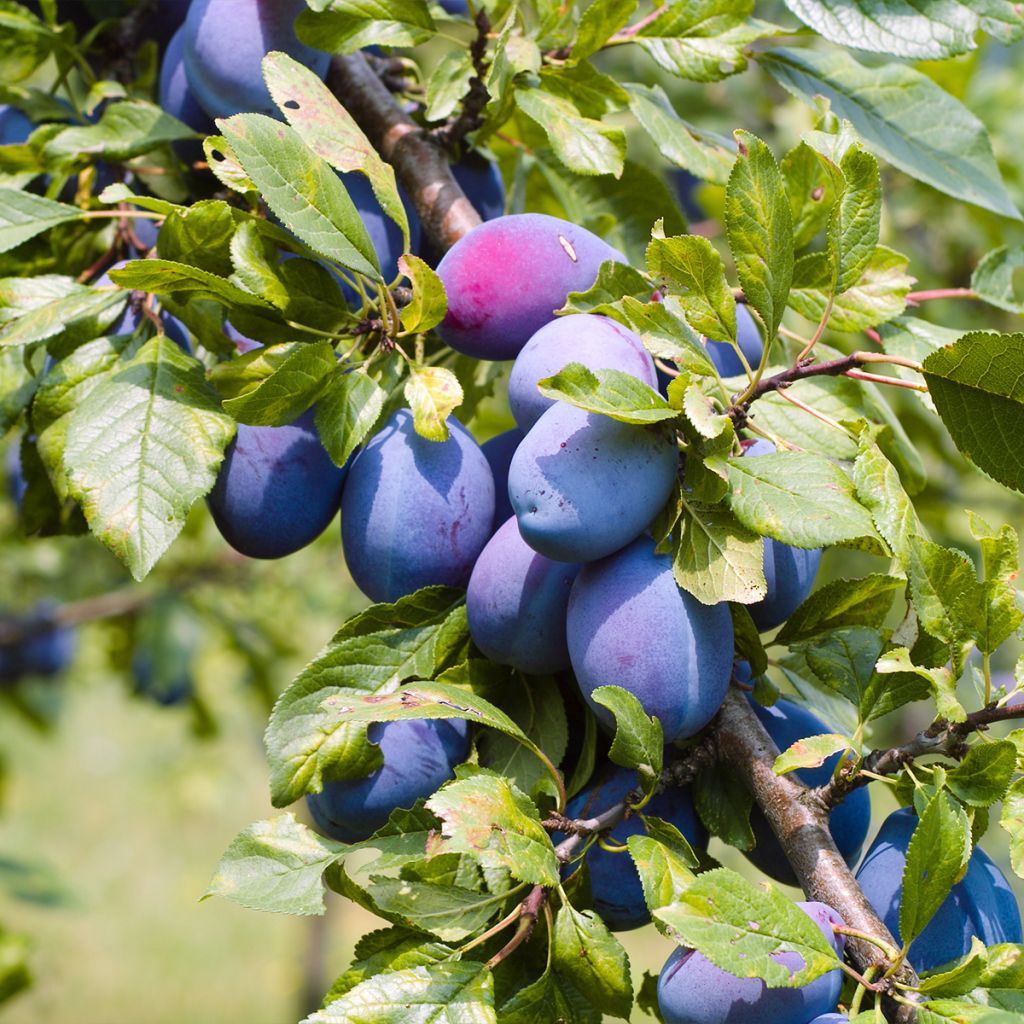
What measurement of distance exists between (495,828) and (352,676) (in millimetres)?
179

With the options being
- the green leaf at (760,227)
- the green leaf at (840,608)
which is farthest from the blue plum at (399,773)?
the green leaf at (760,227)

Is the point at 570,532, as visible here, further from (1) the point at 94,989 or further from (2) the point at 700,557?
(1) the point at 94,989

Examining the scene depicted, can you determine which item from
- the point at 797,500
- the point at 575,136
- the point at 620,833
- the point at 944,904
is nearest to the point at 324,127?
the point at 575,136

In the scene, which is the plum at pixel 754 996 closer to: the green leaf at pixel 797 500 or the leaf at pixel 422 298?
the green leaf at pixel 797 500

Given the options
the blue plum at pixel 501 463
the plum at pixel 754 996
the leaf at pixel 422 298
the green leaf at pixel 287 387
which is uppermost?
the leaf at pixel 422 298

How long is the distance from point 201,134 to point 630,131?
1356 mm

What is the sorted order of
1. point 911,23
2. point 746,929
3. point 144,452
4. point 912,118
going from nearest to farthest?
point 746,929 < point 144,452 < point 911,23 < point 912,118

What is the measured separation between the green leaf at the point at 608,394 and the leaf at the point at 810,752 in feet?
0.65

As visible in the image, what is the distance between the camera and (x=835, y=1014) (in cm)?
63

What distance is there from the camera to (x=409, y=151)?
92 cm

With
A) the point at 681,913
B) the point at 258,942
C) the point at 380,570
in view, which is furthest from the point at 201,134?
the point at 258,942

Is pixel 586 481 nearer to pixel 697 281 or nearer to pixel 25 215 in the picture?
pixel 697 281

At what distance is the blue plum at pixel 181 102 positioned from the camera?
3.29 feet

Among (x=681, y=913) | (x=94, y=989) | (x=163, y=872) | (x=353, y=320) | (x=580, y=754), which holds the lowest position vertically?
(x=163, y=872)
